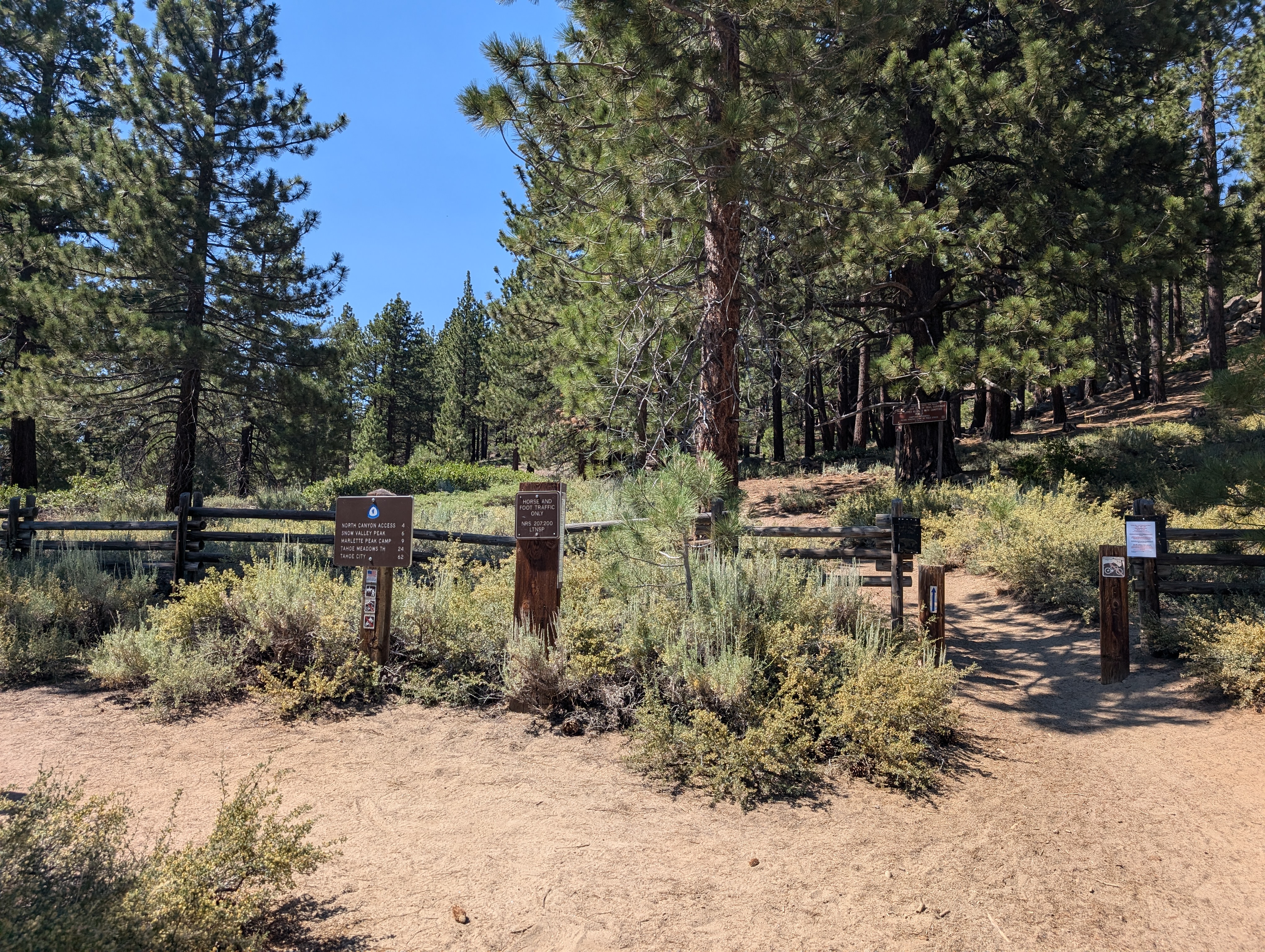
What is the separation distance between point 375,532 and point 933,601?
510cm

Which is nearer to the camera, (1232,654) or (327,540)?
(1232,654)

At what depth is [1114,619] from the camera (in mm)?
6602

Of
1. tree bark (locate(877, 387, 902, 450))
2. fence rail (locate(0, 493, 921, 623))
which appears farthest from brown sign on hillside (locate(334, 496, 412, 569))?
tree bark (locate(877, 387, 902, 450))

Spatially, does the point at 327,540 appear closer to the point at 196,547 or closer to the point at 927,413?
the point at 196,547

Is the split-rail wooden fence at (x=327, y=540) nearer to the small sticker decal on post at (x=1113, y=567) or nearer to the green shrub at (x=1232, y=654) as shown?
the small sticker decal on post at (x=1113, y=567)

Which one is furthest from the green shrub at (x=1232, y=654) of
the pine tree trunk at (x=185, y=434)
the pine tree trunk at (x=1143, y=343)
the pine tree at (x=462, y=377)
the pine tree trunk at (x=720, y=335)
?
the pine tree at (x=462, y=377)

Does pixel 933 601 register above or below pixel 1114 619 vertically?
above

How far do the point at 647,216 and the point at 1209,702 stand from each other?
7.32 m

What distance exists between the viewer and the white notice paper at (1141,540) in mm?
7051

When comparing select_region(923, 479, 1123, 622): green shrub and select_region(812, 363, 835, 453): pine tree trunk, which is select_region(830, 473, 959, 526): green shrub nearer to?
select_region(923, 479, 1123, 622): green shrub

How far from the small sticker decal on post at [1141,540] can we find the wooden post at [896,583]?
2.20m

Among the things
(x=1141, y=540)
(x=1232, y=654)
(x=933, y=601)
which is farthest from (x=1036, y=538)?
(x=933, y=601)

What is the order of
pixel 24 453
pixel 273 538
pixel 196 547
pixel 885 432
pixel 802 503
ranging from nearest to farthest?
1. pixel 196 547
2. pixel 273 538
3. pixel 802 503
4. pixel 24 453
5. pixel 885 432

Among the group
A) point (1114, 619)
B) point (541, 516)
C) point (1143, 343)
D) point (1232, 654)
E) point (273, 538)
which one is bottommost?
point (1232, 654)
